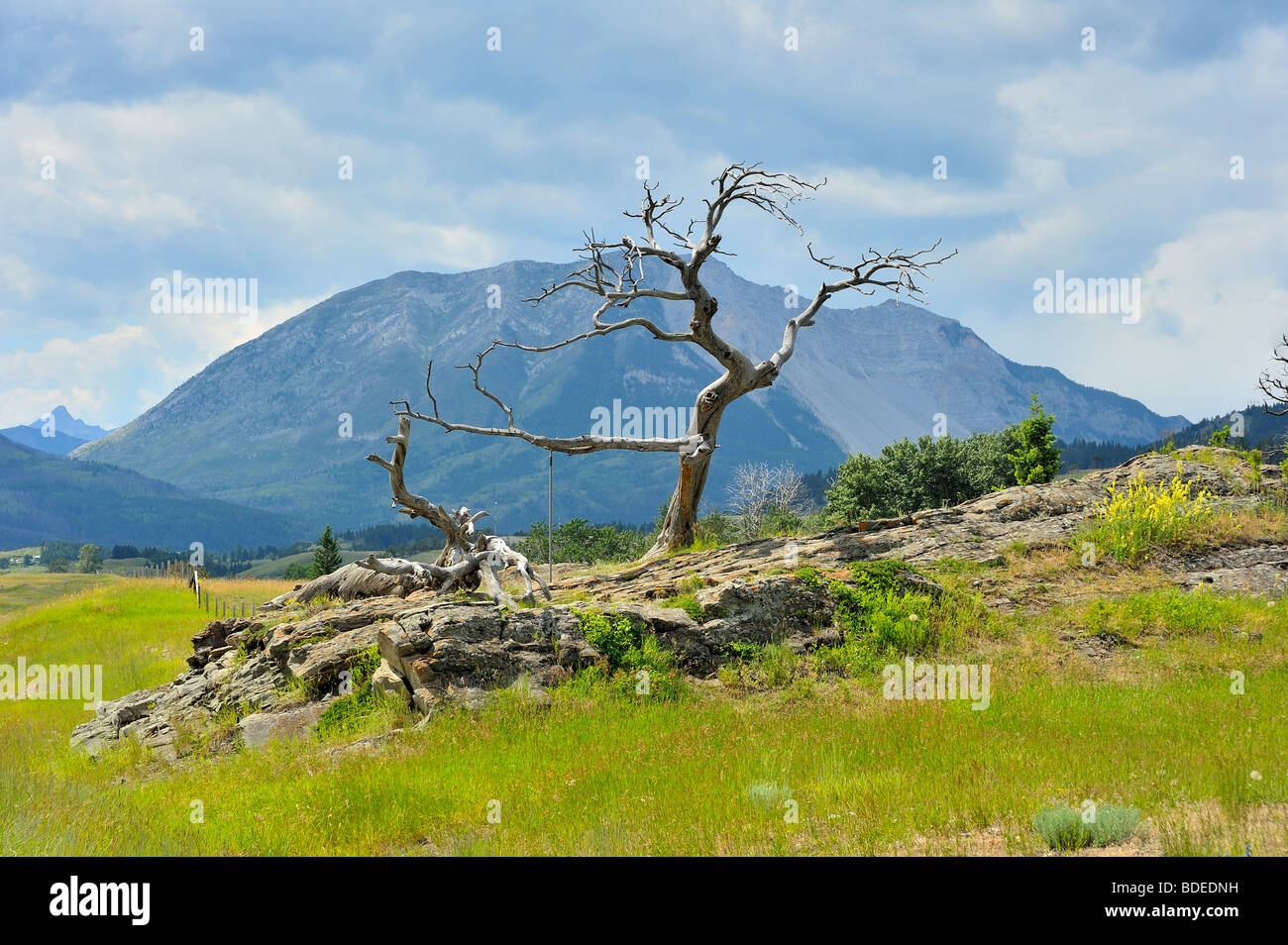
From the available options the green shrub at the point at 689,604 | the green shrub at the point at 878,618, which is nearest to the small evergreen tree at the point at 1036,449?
the green shrub at the point at 878,618

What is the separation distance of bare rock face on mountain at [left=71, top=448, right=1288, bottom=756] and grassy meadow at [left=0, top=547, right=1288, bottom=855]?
77 cm

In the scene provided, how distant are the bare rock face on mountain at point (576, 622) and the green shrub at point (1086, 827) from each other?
668 centimetres

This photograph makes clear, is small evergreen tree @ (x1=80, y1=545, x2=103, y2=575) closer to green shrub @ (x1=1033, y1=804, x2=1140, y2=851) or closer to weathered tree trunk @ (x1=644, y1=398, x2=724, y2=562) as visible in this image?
weathered tree trunk @ (x1=644, y1=398, x2=724, y2=562)

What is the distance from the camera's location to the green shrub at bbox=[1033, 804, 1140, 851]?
20.6 feet

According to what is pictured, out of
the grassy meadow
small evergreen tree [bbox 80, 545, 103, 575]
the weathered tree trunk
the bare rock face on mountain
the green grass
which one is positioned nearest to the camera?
the grassy meadow

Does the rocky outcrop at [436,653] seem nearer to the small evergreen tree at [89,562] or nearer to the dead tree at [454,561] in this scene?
the dead tree at [454,561]

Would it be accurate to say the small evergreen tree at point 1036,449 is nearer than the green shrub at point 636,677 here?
No

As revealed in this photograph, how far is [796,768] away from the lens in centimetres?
864

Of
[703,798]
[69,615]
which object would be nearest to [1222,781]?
[703,798]

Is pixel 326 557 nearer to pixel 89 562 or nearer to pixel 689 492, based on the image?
pixel 689 492

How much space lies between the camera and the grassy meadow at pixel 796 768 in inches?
274

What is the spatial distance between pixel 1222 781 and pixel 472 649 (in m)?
8.95

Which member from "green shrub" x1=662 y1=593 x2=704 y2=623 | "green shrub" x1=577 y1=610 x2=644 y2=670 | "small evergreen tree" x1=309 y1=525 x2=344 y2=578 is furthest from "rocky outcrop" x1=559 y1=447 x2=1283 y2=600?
"small evergreen tree" x1=309 y1=525 x2=344 y2=578

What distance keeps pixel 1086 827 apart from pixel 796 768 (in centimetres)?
294
